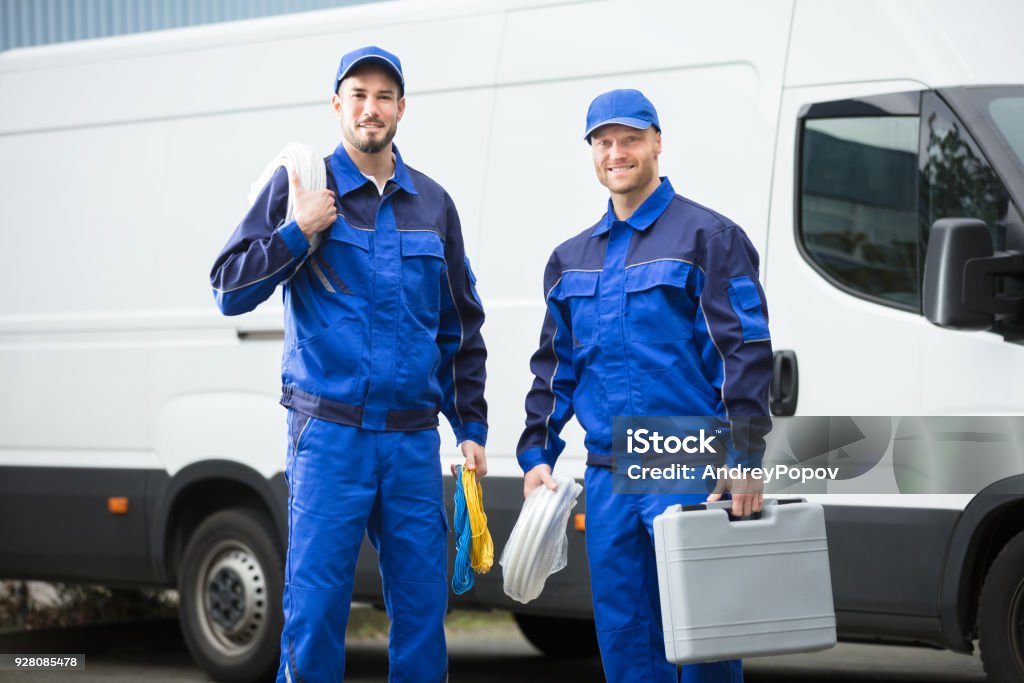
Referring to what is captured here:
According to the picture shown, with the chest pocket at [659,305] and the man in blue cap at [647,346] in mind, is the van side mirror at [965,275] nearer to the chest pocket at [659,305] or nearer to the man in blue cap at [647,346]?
the man in blue cap at [647,346]

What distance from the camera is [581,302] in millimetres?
4742

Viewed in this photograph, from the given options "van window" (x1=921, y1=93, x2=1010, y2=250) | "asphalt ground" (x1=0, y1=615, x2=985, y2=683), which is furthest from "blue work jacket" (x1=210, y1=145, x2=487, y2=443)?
"asphalt ground" (x1=0, y1=615, x2=985, y2=683)

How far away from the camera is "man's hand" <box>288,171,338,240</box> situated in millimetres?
4594

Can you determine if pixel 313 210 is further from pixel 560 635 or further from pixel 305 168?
pixel 560 635

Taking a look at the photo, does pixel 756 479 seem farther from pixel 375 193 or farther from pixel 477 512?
pixel 375 193

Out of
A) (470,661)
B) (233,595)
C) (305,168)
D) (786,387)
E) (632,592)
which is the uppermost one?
(305,168)

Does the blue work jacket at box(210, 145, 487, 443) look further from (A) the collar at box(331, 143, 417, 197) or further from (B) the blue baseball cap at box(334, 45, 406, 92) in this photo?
(B) the blue baseball cap at box(334, 45, 406, 92)

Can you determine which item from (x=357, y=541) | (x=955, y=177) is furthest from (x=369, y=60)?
(x=955, y=177)

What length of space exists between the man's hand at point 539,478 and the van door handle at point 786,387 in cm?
142

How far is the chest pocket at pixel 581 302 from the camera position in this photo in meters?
4.70

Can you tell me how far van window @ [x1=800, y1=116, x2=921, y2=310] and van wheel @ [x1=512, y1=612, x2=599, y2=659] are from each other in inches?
122

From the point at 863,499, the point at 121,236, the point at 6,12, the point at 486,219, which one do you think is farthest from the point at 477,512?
the point at 6,12

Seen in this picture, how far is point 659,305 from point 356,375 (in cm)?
87

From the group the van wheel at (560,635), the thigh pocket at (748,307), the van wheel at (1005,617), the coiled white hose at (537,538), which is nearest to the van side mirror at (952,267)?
the van wheel at (1005,617)
